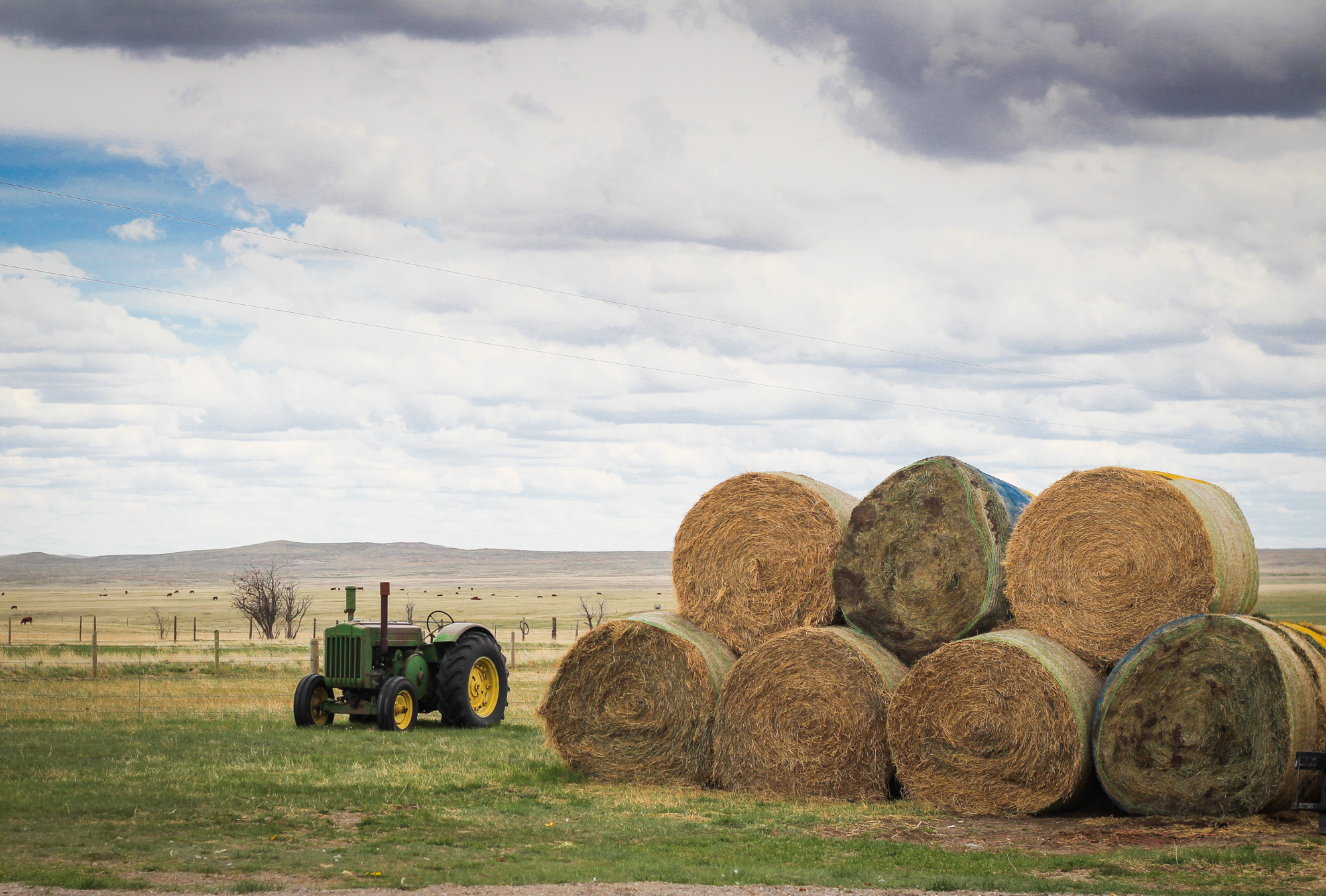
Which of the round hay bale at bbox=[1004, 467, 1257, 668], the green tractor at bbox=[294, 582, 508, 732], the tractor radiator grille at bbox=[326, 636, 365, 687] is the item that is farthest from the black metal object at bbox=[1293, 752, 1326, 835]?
the tractor radiator grille at bbox=[326, 636, 365, 687]

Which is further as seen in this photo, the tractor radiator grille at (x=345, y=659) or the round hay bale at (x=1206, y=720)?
the tractor radiator grille at (x=345, y=659)

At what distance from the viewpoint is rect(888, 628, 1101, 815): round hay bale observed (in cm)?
988

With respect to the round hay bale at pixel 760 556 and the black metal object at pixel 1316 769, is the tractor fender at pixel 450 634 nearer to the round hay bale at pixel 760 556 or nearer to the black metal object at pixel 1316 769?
the round hay bale at pixel 760 556

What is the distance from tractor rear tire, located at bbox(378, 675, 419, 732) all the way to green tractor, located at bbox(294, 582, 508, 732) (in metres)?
0.01

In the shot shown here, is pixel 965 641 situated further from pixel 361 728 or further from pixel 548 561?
pixel 548 561

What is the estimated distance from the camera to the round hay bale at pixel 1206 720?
9.25 m

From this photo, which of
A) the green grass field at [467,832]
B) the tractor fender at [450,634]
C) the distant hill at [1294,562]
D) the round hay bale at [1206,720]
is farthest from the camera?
the distant hill at [1294,562]

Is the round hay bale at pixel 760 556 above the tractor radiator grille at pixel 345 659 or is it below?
above

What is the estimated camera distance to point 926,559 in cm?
1097

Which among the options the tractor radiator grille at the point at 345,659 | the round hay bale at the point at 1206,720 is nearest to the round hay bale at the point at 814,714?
the round hay bale at the point at 1206,720

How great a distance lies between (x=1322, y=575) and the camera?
139625 millimetres

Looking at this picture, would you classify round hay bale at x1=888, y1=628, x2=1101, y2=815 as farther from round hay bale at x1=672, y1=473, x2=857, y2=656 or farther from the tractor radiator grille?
the tractor radiator grille

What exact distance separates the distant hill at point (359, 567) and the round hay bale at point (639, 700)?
130m

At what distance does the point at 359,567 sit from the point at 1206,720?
178104mm
